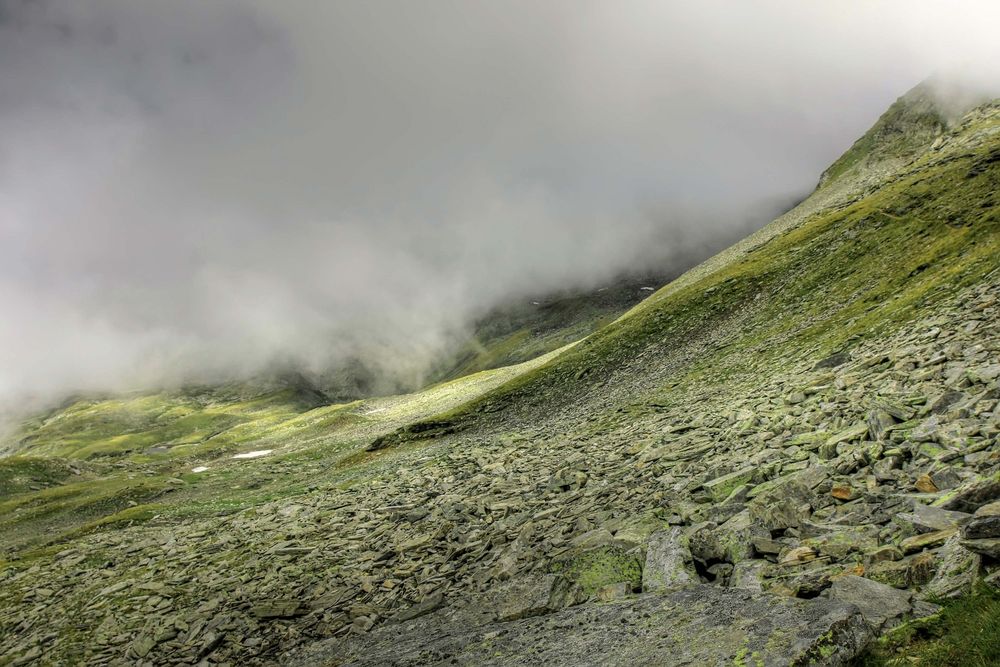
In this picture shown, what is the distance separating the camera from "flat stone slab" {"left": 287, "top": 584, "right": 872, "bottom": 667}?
8.23 m

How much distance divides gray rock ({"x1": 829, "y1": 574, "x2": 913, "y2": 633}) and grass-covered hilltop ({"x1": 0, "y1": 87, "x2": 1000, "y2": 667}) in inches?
1.7

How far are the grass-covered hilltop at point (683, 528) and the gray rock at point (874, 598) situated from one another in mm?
42

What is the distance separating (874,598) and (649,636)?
4.38m

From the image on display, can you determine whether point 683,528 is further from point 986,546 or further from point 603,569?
point 986,546

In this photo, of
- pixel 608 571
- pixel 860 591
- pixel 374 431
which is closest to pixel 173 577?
pixel 608 571

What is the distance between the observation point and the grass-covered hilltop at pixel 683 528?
980 cm

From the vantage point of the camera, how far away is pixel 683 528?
52.7ft

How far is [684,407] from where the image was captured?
33.2 meters

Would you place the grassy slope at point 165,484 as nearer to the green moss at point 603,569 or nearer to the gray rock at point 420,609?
the gray rock at point 420,609

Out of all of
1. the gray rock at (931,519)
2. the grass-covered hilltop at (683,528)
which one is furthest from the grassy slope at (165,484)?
the gray rock at (931,519)

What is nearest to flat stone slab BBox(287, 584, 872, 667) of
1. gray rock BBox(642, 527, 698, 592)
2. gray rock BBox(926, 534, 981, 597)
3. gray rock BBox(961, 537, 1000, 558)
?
gray rock BBox(642, 527, 698, 592)

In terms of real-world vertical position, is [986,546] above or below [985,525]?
below

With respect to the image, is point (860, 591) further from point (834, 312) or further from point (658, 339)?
point (658, 339)

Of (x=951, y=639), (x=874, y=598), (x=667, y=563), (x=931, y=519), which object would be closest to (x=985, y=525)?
(x=874, y=598)
